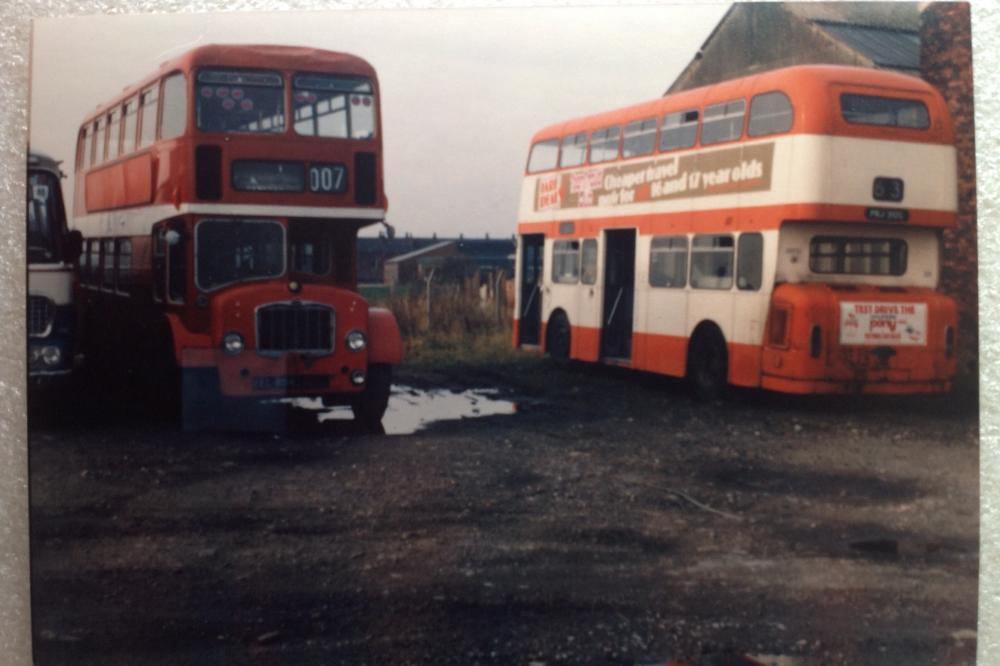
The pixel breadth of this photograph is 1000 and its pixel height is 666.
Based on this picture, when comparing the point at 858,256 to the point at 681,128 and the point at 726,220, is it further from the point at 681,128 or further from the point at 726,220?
the point at 681,128

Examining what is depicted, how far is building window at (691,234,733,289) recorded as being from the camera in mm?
3119

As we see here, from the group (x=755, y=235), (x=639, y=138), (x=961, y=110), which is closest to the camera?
(x=961, y=110)

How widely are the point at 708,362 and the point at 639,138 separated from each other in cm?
69

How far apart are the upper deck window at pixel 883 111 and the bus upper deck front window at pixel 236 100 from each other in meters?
1.61

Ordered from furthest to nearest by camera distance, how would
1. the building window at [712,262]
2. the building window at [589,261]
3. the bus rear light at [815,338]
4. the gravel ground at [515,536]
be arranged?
the building window at [589,261]
the building window at [712,262]
the bus rear light at [815,338]
the gravel ground at [515,536]

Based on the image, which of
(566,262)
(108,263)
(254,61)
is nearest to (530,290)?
(566,262)

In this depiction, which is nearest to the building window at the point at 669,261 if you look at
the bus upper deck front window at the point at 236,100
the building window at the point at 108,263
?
the bus upper deck front window at the point at 236,100

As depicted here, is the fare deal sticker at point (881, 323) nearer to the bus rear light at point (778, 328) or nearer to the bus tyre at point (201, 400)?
the bus rear light at point (778, 328)

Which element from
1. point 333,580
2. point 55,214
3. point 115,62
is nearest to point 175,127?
point 115,62

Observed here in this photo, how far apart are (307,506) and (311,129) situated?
1.08m

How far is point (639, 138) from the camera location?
317 cm

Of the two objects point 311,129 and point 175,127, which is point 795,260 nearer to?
point 311,129

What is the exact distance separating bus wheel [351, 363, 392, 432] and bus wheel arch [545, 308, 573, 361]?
1.56 ft

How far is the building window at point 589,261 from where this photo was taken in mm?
3232
